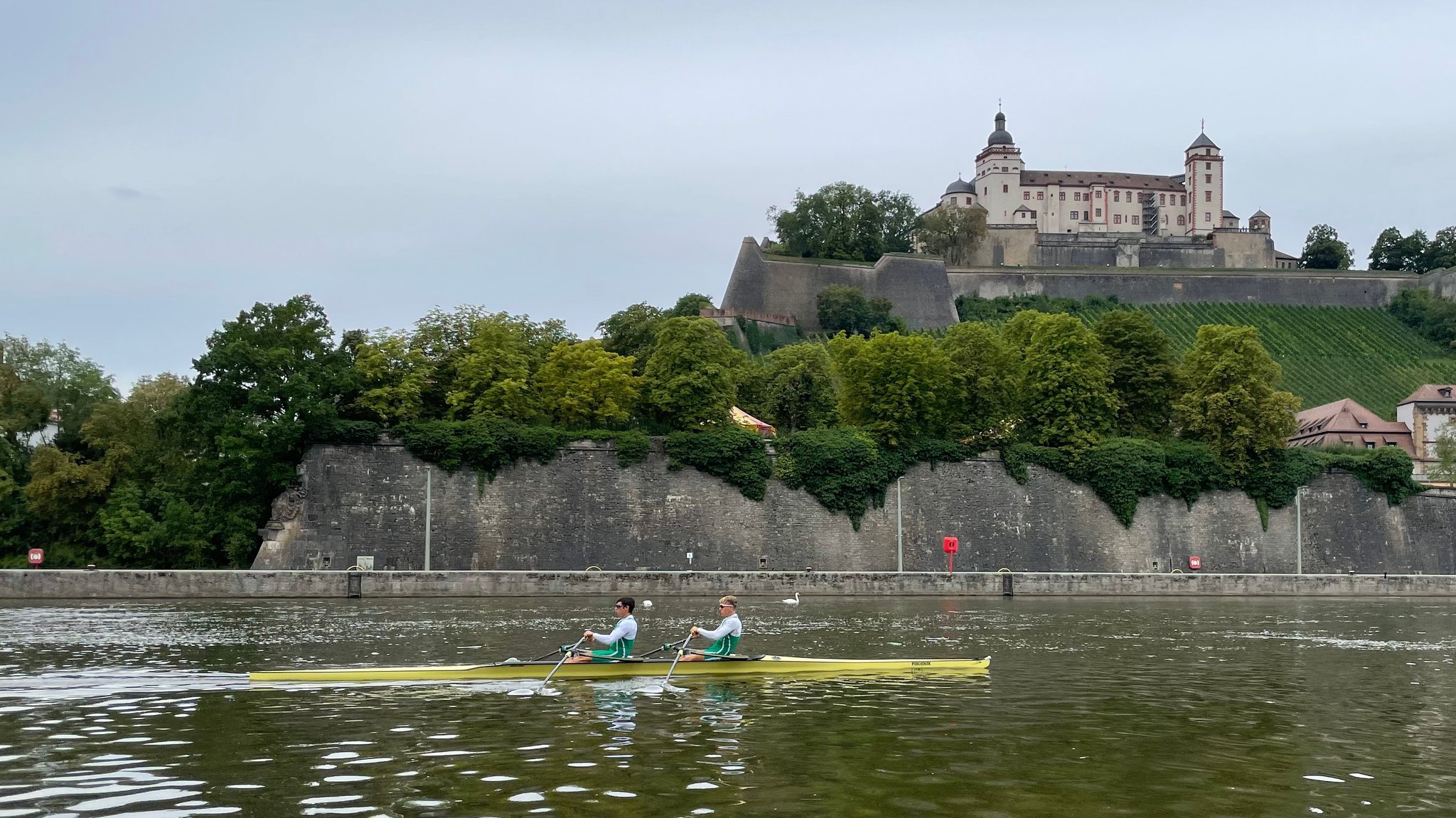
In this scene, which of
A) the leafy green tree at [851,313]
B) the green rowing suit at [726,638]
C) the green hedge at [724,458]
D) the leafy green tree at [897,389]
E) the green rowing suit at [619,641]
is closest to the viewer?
the green rowing suit at [619,641]

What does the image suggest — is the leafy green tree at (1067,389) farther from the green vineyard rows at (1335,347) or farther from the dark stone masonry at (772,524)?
the green vineyard rows at (1335,347)

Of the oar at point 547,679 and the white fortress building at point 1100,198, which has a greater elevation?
the white fortress building at point 1100,198

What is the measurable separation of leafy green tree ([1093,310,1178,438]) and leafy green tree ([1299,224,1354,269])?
241 feet

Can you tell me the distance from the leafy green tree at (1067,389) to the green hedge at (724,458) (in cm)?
→ 1171

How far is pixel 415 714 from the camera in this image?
15.6 meters

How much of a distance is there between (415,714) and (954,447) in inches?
1458

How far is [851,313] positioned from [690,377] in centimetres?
4765

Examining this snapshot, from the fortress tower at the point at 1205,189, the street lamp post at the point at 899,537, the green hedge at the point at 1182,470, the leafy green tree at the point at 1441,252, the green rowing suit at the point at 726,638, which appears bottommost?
the green rowing suit at the point at 726,638

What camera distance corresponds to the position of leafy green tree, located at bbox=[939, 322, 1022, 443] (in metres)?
52.6

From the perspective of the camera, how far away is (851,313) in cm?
9694

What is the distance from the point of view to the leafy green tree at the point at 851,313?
9675 cm

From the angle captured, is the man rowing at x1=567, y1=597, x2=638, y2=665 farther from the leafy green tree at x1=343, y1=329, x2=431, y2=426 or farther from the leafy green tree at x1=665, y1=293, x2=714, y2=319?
the leafy green tree at x1=665, y1=293, x2=714, y2=319

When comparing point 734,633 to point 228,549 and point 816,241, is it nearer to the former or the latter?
point 228,549

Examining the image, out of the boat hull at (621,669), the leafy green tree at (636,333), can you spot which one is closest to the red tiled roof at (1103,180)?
the leafy green tree at (636,333)
